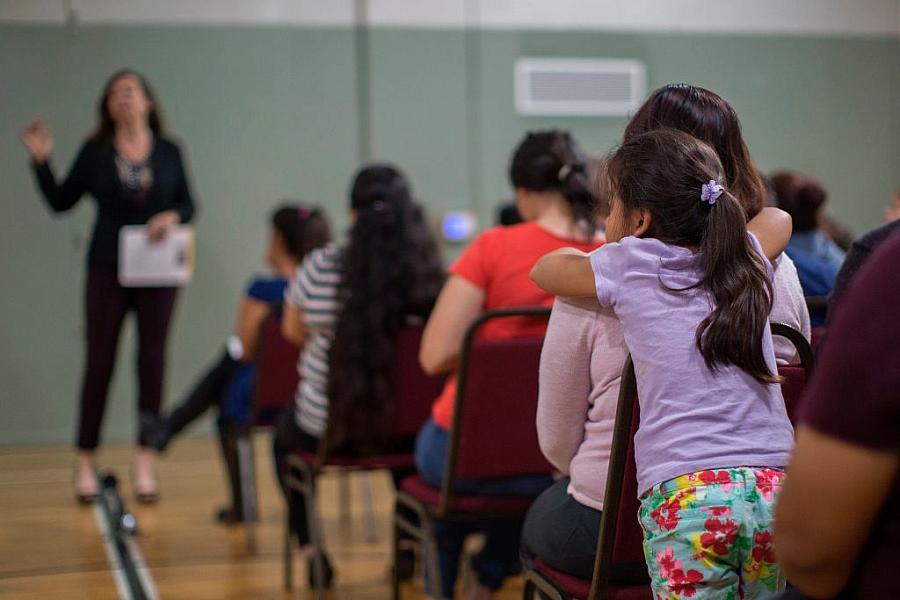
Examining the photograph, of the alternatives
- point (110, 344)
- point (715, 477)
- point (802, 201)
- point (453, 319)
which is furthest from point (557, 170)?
point (110, 344)

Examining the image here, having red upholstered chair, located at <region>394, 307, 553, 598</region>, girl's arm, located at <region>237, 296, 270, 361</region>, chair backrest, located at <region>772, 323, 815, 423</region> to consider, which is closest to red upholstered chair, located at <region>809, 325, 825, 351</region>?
chair backrest, located at <region>772, 323, 815, 423</region>

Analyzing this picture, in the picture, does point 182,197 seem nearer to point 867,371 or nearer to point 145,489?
point 145,489

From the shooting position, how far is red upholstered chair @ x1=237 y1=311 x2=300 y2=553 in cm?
344

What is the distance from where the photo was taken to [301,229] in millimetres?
3904

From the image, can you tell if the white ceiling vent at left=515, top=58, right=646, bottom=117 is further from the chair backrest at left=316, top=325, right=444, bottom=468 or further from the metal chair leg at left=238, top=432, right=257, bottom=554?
the chair backrest at left=316, top=325, right=444, bottom=468

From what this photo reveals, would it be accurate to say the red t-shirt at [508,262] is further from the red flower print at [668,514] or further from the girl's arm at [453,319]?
the red flower print at [668,514]

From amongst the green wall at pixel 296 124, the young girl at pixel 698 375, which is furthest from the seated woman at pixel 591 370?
the green wall at pixel 296 124

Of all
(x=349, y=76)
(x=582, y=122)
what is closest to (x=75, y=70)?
(x=349, y=76)

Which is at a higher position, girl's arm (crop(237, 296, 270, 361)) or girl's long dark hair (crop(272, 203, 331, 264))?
girl's long dark hair (crop(272, 203, 331, 264))

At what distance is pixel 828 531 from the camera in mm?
946

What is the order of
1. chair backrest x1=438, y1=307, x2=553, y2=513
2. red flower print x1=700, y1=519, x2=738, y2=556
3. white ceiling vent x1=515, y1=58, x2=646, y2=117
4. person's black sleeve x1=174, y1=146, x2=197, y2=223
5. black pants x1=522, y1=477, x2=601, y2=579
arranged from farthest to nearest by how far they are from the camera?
1. white ceiling vent x1=515, y1=58, x2=646, y2=117
2. person's black sleeve x1=174, y1=146, x2=197, y2=223
3. chair backrest x1=438, y1=307, x2=553, y2=513
4. black pants x1=522, y1=477, x2=601, y2=579
5. red flower print x1=700, y1=519, x2=738, y2=556

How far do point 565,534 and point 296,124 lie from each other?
4.99 meters

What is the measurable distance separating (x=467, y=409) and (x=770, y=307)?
854 millimetres

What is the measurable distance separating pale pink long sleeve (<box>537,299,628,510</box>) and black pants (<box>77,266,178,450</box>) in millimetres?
2927
